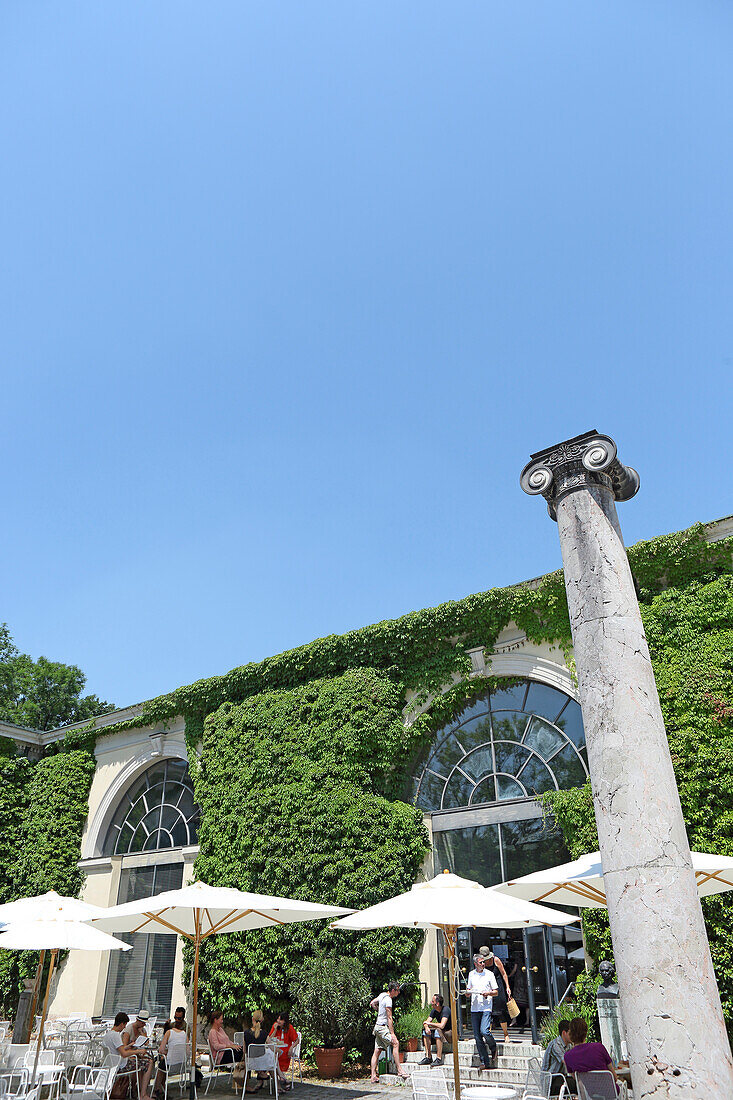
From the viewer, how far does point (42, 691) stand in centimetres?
3634

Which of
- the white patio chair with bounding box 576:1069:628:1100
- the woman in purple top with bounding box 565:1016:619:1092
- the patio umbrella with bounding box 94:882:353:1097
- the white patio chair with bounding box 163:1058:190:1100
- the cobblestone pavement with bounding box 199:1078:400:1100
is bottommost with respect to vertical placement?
the cobblestone pavement with bounding box 199:1078:400:1100

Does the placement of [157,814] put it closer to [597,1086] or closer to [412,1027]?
[412,1027]

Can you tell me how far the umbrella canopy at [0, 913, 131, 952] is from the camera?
32.3 ft

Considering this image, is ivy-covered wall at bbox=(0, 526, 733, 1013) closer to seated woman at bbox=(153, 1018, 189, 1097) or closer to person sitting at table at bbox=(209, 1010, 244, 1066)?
person sitting at table at bbox=(209, 1010, 244, 1066)

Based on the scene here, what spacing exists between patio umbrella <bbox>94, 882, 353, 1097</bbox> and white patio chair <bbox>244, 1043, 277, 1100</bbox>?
758 millimetres

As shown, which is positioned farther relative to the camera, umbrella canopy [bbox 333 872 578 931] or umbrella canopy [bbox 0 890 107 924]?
umbrella canopy [bbox 0 890 107 924]

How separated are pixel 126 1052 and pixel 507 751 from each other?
790cm

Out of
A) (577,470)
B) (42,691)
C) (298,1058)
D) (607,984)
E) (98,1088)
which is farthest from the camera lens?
(42,691)

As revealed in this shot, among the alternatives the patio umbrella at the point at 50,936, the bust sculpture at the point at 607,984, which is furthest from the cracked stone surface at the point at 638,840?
the patio umbrella at the point at 50,936

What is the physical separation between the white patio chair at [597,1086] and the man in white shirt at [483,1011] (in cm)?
466

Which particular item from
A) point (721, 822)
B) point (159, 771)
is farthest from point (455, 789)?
point (159, 771)

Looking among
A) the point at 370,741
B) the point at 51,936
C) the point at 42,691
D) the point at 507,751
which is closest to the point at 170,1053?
the point at 51,936

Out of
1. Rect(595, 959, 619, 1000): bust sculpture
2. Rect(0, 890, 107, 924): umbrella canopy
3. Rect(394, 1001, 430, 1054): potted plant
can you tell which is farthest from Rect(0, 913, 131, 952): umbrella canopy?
Rect(595, 959, 619, 1000): bust sculpture

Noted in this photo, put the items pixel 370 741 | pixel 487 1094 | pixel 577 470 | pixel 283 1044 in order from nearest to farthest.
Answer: pixel 577 470
pixel 487 1094
pixel 283 1044
pixel 370 741
